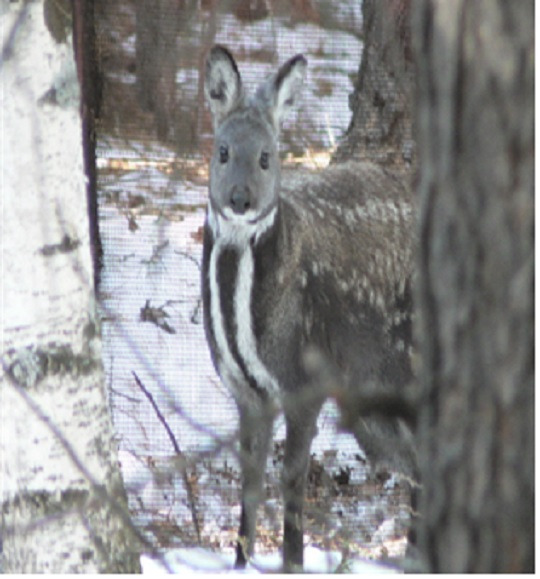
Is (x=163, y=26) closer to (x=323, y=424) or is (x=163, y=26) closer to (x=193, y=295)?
(x=193, y=295)

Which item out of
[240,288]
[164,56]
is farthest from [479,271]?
[164,56]

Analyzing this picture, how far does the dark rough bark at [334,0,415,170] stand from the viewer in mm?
5660

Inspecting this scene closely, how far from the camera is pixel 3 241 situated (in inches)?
140

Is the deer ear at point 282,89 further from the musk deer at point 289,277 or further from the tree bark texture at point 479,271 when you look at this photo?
the tree bark texture at point 479,271

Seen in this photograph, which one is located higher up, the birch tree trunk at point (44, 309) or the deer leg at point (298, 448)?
the birch tree trunk at point (44, 309)

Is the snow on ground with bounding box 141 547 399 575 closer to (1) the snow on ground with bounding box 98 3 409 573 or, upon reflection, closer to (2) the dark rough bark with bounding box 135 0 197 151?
(1) the snow on ground with bounding box 98 3 409 573

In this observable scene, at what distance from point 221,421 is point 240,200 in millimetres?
1188

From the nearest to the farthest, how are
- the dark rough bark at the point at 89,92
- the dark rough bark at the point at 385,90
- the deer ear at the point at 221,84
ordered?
the deer ear at the point at 221,84 → the dark rough bark at the point at 89,92 → the dark rough bark at the point at 385,90

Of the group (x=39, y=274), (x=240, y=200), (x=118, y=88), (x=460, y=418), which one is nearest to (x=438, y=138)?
(x=460, y=418)

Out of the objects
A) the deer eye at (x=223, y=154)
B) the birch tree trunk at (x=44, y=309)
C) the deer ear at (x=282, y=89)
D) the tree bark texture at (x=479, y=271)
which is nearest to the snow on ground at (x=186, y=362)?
the deer ear at (x=282, y=89)

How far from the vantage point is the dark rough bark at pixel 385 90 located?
5660 millimetres

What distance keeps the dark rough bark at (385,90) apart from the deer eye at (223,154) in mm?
849

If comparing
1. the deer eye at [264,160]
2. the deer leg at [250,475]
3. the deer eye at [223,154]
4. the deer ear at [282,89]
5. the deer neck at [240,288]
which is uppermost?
the deer ear at [282,89]

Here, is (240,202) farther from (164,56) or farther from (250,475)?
(250,475)
